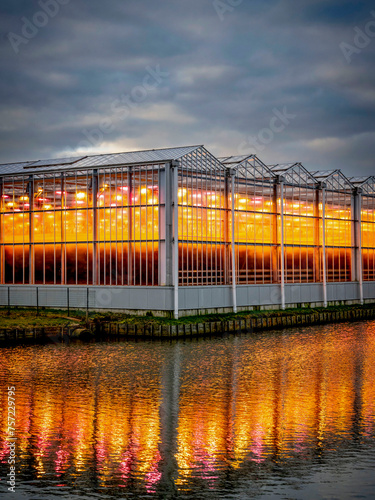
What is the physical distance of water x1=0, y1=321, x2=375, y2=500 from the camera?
1566 cm

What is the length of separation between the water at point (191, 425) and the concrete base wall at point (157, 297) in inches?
556

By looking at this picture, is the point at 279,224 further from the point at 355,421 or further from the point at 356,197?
Answer: the point at 355,421

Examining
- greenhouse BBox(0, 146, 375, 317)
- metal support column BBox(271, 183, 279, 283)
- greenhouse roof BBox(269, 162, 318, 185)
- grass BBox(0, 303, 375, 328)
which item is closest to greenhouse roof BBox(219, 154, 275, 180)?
greenhouse BBox(0, 146, 375, 317)

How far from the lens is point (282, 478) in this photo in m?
16.0

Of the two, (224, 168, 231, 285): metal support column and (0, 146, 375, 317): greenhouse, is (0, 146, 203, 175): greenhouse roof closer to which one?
(0, 146, 375, 317): greenhouse

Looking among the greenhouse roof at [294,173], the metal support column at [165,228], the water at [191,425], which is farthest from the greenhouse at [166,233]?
the water at [191,425]

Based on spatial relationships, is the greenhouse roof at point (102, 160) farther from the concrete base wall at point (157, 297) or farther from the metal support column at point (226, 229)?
the concrete base wall at point (157, 297)

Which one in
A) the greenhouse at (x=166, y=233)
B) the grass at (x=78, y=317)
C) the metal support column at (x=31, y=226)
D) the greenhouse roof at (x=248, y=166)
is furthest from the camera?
the metal support column at (x=31, y=226)

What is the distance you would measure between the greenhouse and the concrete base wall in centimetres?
9

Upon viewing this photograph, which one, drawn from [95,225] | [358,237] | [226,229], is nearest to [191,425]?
[95,225]

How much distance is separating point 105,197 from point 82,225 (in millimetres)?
3233

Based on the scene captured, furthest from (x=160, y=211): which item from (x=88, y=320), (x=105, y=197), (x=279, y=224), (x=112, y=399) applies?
(x=112, y=399)

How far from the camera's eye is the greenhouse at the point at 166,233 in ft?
172

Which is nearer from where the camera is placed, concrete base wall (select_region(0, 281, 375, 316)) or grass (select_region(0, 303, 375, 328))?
grass (select_region(0, 303, 375, 328))
